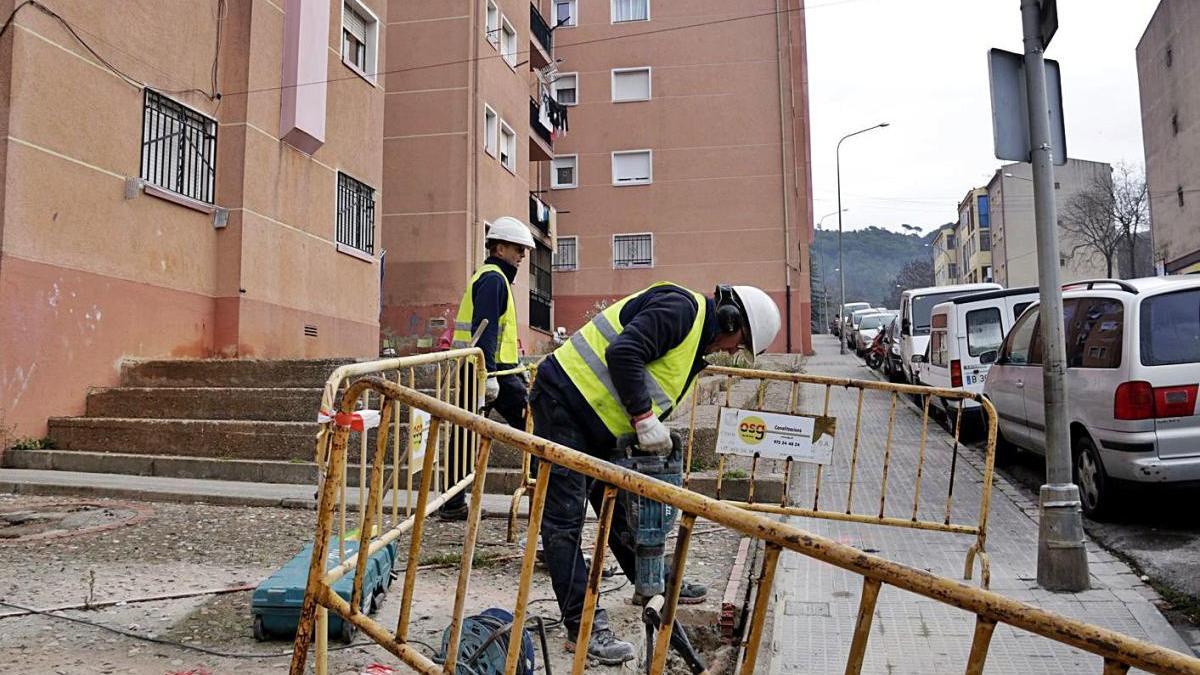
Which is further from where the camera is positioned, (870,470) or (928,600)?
(870,470)

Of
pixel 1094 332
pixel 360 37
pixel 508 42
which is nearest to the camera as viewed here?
pixel 1094 332

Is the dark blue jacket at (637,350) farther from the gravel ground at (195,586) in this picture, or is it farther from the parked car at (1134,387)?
the parked car at (1134,387)

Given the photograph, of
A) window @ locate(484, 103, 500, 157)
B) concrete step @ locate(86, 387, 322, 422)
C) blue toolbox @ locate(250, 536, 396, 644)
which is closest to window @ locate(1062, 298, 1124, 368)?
blue toolbox @ locate(250, 536, 396, 644)

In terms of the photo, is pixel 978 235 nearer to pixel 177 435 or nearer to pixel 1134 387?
pixel 1134 387

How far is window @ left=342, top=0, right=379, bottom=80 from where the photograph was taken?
12562 millimetres

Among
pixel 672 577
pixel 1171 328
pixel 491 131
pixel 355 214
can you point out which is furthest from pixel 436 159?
pixel 672 577

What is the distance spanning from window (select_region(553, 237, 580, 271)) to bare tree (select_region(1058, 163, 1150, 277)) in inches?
992

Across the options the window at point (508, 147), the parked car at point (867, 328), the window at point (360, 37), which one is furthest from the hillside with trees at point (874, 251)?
the window at point (360, 37)

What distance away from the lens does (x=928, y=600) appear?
428 cm

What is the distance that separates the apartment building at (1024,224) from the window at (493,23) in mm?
38151

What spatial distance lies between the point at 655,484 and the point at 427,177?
1547 centimetres

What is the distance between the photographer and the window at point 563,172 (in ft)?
90.3

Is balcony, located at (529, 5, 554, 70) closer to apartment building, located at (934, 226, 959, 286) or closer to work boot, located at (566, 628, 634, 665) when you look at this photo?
work boot, located at (566, 628, 634, 665)

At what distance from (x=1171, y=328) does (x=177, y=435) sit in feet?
26.8
